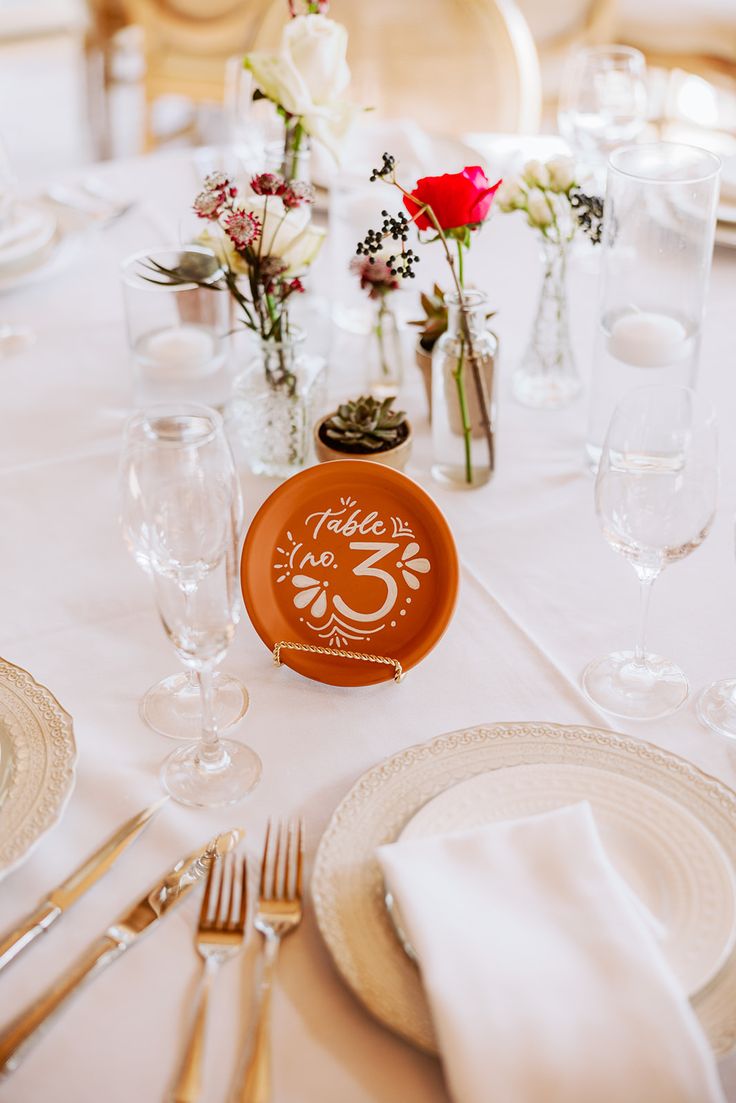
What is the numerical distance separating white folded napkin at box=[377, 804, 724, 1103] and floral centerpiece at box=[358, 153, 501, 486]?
0.54 metres

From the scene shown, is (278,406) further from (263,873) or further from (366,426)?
(263,873)

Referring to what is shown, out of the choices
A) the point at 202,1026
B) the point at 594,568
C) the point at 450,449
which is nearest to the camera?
the point at 202,1026

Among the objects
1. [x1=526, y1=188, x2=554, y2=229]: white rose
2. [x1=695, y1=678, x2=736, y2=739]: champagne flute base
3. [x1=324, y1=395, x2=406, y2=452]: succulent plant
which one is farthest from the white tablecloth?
[x1=526, y1=188, x2=554, y2=229]: white rose

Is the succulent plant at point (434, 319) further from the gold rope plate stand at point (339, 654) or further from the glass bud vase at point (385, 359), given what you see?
the gold rope plate stand at point (339, 654)

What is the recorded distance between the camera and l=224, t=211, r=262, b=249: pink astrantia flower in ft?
3.53

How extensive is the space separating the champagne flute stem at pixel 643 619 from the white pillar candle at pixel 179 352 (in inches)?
25.2

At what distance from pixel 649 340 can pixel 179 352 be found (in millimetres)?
559

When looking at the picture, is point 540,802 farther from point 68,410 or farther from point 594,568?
point 68,410

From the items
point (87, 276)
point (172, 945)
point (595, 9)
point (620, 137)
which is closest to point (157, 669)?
point (172, 945)

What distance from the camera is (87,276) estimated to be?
1643 mm

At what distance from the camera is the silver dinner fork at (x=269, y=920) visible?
0.63 metres

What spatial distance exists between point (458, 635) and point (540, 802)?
0.25 meters

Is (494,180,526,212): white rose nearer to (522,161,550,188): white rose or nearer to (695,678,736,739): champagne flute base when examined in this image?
(522,161,550,188): white rose

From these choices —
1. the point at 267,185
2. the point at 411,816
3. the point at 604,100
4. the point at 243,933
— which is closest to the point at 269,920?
the point at 243,933
